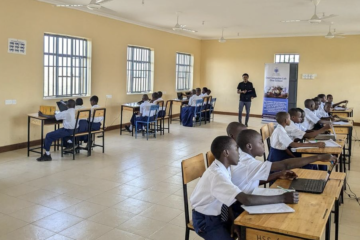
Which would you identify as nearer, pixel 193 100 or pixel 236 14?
pixel 236 14

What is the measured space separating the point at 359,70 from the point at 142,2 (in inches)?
304

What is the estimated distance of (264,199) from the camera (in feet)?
6.70

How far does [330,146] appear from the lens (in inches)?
156

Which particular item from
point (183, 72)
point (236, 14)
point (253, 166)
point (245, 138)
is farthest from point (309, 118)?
point (183, 72)

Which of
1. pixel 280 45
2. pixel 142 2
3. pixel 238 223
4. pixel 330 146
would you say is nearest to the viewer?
pixel 238 223

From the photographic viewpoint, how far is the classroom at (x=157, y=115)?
110 inches

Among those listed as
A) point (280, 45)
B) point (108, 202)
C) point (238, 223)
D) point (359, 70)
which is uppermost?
point (280, 45)

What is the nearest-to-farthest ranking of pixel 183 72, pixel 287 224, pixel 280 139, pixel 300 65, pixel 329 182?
1. pixel 287 224
2. pixel 329 182
3. pixel 280 139
4. pixel 300 65
5. pixel 183 72

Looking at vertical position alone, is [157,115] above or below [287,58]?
below

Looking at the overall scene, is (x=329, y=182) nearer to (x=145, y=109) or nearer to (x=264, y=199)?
(x=264, y=199)

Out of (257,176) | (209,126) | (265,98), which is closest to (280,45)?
(265,98)

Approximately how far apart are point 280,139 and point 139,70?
22.9 feet

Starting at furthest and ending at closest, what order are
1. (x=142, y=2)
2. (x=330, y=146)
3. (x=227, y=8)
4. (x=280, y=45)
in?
(x=280, y=45) → (x=227, y=8) → (x=142, y=2) → (x=330, y=146)

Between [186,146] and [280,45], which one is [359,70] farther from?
[186,146]
